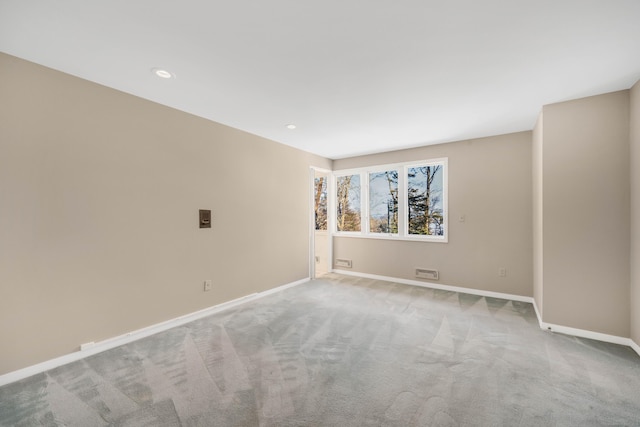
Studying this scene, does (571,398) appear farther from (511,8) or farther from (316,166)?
(316,166)

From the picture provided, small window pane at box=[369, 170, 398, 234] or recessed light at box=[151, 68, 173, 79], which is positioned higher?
recessed light at box=[151, 68, 173, 79]

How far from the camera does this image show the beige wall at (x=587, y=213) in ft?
8.88

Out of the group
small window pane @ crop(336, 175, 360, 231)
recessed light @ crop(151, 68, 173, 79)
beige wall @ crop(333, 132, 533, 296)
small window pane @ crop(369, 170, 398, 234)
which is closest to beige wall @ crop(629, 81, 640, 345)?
beige wall @ crop(333, 132, 533, 296)

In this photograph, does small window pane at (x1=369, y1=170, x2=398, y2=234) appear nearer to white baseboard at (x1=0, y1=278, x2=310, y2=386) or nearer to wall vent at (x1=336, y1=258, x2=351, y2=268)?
wall vent at (x1=336, y1=258, x2=351, y2=268)

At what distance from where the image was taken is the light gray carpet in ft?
5.75

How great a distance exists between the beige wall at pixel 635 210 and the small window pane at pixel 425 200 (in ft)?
7.60

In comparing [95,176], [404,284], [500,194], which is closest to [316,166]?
[404,284]

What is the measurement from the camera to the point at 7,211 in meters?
2.10

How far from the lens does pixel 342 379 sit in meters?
2.13

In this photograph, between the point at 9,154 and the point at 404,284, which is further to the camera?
the point at 404,284

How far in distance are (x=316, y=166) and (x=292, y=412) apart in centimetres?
434

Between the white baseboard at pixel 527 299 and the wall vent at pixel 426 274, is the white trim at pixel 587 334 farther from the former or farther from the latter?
the wall vent at pixel 426 274

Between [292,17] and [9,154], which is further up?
[292,17]

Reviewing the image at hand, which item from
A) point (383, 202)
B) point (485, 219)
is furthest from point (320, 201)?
point (485, 219)
